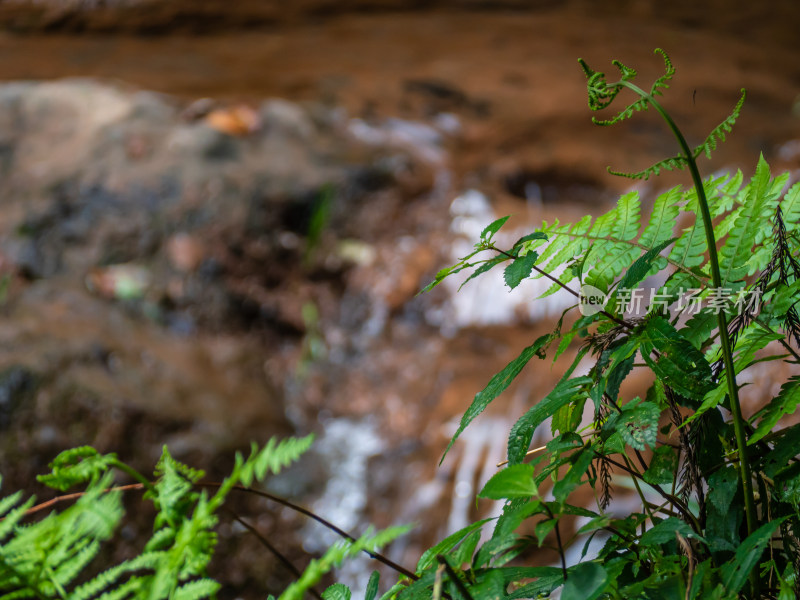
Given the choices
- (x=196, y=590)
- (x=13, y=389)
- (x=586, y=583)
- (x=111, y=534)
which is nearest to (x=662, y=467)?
(x=586, y=583)

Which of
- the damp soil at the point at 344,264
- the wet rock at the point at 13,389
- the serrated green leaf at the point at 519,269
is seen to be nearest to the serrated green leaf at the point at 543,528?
the serrated green leaf at the point at 519,269

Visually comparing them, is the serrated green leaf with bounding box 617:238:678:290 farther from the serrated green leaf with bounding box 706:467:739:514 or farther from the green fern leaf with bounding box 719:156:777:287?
the serrated green leaf with bounding box 706:467:739:514

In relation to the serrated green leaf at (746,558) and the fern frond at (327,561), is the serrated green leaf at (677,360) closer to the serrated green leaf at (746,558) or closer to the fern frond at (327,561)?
the serrated green leaf at (746,558)

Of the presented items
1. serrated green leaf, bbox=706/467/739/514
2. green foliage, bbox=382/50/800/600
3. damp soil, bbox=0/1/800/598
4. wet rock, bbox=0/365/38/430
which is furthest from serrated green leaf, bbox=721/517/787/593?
wet rock, bbox=0/365/38/430

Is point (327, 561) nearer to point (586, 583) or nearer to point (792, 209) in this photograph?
point (586, 583)

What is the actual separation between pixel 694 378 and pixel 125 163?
207 inches

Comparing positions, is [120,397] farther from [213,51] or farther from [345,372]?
[213,51]

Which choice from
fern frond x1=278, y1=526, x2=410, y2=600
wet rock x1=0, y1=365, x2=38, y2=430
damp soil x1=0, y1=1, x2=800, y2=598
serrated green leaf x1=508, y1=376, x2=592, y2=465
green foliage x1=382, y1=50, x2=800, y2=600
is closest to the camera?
fern frond x1=278, y1=526, x2=410, y2=600

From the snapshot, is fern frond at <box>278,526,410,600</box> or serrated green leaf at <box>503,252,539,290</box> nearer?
fern frond at <box>278,526,410,600</box>

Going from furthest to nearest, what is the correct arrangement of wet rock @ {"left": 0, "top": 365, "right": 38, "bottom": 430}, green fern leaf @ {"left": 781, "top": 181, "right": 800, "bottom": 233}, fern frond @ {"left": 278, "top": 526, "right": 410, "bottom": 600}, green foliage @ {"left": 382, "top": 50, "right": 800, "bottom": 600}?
wet rock @ {"left": 0, "top": 365, "right": 38, "bottom": 430} < green fern leaf @ {"left": 781, "top": 181, "right": 800, "bottom": 233} < green foliage @ {"left": 382, "top": 50, "right": 800, "bottom": 600} < fern frond @ {"left": 278, "top": 526, "right": 410, "bottom": 600}

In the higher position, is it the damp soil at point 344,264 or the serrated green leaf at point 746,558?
the serrated green leaf at point 746,558

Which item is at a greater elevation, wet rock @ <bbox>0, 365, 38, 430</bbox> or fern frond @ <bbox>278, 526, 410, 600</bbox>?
fern frond @ <bbox>278, 526, 410, 600</bbox>

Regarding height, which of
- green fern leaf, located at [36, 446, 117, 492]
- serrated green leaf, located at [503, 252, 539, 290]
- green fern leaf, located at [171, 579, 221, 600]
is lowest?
green fern leaf, located at [171, 579, 221, 600]

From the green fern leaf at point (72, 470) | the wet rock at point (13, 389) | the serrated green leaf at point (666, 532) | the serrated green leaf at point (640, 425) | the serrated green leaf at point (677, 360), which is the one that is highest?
the serrated green leaf at point (677, 360)
